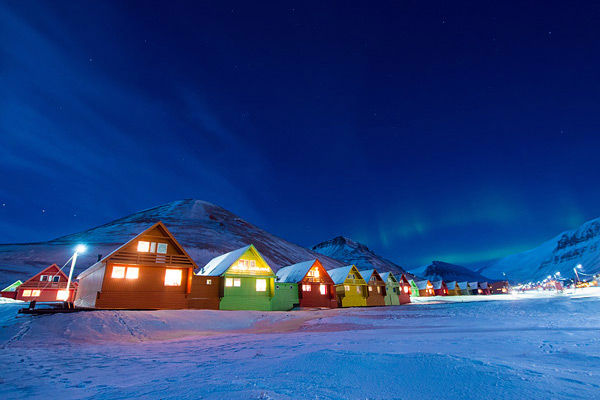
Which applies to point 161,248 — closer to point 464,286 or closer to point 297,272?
point 297,272

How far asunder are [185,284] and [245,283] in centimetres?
798

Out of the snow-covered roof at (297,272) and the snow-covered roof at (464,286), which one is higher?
the snow-covered roof at (297,272)

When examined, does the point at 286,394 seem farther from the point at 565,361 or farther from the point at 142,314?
the point at 142,314

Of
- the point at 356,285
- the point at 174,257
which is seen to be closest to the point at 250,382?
the point at 174,257

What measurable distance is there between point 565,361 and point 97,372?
12.3 m

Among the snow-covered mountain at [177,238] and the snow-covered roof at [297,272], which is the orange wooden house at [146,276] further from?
the snow-covered mountain at [177,238]

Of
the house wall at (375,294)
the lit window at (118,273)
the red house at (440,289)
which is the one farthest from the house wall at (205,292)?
the red house at (440,289)

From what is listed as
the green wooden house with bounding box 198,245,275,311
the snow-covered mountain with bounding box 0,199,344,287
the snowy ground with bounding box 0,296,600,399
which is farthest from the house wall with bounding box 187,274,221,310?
the snow-covered mountain with bounding box 0,199,344,287

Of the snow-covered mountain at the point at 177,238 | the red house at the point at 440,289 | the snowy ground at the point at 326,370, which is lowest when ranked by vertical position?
the red house at the point at 440,289

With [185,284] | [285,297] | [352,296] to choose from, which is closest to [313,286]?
[285,297]

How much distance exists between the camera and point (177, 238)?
107750mm

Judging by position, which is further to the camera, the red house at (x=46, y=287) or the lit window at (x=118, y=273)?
the red house at (x=46, y=287)

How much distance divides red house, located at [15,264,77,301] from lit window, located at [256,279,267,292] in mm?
39012

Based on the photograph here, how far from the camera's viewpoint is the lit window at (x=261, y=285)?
37.1 metres
